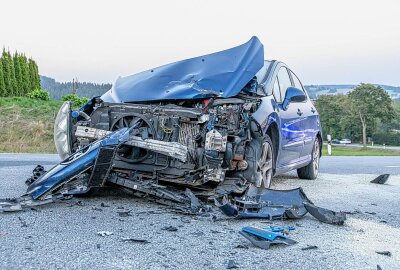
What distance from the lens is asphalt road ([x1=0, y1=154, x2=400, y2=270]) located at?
3.51 metres

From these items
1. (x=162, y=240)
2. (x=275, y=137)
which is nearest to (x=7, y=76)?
(x=275, y=137)

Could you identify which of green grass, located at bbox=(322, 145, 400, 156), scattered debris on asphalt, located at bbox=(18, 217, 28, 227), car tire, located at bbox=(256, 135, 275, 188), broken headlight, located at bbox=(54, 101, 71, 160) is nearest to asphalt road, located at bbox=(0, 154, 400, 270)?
scattered debris on asphalt, located at bbox=(18, 217, 28, 227)

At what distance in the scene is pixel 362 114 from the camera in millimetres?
75188

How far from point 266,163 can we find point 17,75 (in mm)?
41879

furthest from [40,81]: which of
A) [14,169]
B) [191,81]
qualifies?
[191,81]

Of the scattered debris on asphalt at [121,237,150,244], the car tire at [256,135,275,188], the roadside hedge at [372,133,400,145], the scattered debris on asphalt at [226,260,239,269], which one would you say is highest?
the car tire at [256,135,275,188]

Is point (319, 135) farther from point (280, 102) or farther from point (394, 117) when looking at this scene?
point (394, 117)

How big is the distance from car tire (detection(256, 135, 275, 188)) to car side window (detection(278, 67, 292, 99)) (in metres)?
1.03

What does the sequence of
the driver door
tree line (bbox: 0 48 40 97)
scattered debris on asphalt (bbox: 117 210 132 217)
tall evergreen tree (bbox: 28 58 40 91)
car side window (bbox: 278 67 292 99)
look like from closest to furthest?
scattered debris on asphalt (bbox: 117 210 132 217) < the driver door < car side window (bbox: 278 67 292 99) < tree line (bbox: 0 48 40 97) < tall evergreen tree (bbox: 28 58 40 91)

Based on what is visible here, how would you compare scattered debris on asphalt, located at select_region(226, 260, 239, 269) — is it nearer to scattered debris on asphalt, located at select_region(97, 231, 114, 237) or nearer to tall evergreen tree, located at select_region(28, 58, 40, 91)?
scattered debris on asphalt, located at select_region(97, 231, 114, 237)

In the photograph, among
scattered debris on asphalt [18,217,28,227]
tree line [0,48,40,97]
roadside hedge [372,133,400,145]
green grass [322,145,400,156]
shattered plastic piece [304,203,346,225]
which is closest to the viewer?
scattered debris on asphalt [18,217,28,227]

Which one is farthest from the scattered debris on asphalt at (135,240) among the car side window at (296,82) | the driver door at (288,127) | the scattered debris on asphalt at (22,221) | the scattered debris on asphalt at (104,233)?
the car side window at (296,82)

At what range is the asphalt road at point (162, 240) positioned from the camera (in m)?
3.51

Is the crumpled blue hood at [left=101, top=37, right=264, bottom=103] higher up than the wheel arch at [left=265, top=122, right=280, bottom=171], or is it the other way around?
the crumpled blue hood at [left=101, top=37, right=264, bottom=103]
